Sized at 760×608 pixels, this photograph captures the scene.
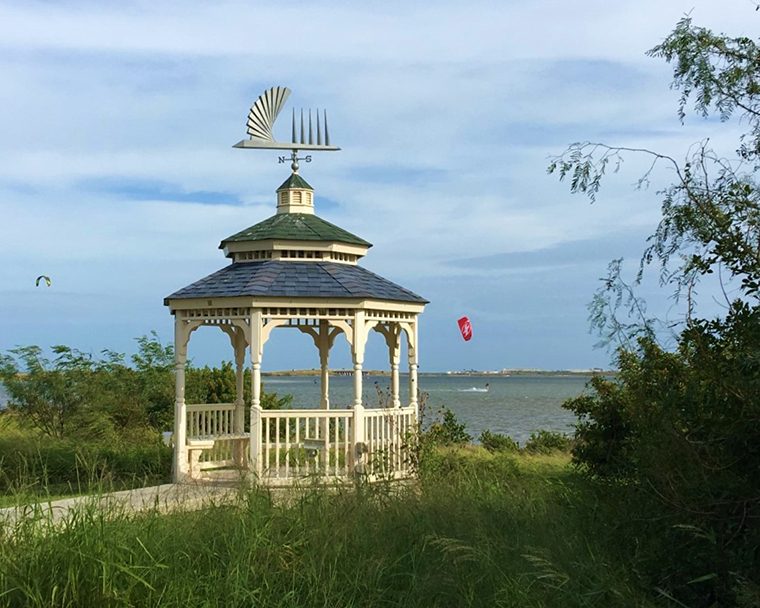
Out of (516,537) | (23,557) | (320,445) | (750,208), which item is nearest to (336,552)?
(516,537)

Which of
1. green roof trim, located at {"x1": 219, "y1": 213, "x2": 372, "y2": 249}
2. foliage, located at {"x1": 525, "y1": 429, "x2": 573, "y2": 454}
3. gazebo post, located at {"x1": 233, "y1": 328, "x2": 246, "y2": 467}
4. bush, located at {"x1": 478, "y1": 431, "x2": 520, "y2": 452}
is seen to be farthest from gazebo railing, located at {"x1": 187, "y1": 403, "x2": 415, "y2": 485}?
foliage, located at {"x1": 525, "y1": 429, "x2": 573, "y2": 454}

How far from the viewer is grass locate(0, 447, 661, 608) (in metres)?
5.41

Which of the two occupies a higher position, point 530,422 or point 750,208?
point 750,208

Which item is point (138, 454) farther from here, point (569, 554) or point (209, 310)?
point (569, 554)

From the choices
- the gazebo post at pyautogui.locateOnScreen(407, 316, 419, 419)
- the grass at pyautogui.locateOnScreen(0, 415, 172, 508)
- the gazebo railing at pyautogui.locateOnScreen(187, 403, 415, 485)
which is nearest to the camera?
the gazebo railing at pyautogui.locateOnScreen(187, 403, 415, 485)

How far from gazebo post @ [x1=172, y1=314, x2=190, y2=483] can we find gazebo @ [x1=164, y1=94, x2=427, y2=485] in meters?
0.01

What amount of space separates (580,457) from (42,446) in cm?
831

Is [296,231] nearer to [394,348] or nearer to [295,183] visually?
[295,183]

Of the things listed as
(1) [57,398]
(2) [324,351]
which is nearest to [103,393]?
(1) [57,398]

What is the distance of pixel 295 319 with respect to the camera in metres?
12.8

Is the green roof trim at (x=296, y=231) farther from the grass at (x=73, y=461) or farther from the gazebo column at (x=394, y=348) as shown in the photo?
the grass at (x=73, y=461)

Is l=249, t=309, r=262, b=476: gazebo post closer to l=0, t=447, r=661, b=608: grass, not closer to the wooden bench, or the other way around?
the wooden bench

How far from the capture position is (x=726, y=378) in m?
5.38

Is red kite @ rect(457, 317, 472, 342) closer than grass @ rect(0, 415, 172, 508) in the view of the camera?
No
